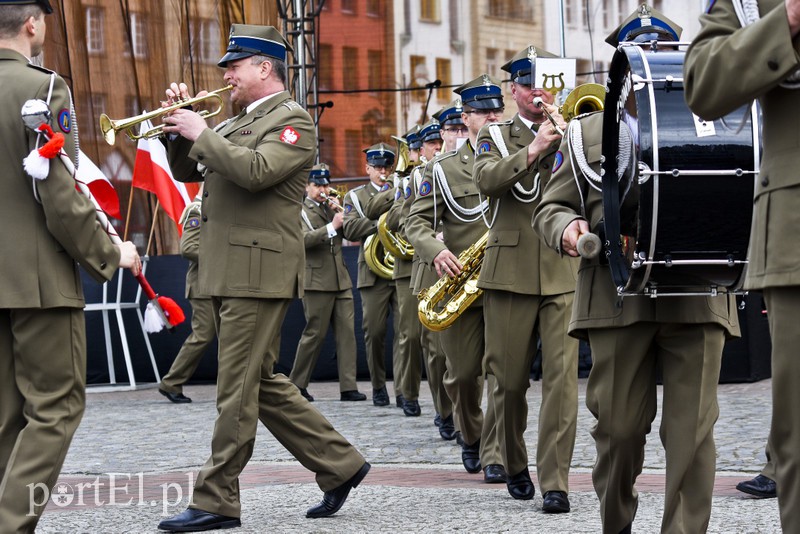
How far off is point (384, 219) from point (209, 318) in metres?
2.66

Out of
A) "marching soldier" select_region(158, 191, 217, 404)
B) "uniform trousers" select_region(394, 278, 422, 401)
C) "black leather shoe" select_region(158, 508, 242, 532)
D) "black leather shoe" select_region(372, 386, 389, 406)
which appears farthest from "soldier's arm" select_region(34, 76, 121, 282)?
"marching soldier" select_region(158, 191, 217, 404)

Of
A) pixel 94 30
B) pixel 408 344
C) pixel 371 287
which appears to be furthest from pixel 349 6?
pixel 408 344

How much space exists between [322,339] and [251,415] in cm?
708

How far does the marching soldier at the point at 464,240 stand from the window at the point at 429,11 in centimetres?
1063

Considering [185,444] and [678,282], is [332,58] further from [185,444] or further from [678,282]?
[678,282]

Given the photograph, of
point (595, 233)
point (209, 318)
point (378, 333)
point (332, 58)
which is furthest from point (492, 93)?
point (332, 58)

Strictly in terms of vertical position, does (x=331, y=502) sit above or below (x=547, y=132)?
below

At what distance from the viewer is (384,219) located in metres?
11.9

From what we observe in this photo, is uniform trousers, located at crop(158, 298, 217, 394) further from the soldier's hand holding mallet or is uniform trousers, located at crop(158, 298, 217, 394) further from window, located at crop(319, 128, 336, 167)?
the soldier's hand holding mallet

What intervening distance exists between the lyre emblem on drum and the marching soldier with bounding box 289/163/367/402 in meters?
7.27

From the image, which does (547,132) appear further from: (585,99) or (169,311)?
(169,311)

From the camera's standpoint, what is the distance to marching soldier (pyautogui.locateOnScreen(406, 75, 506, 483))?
755 centimetres

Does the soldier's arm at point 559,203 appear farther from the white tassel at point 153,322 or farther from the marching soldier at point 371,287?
the marching soldier at point 371,287

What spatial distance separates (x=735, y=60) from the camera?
122 inches
